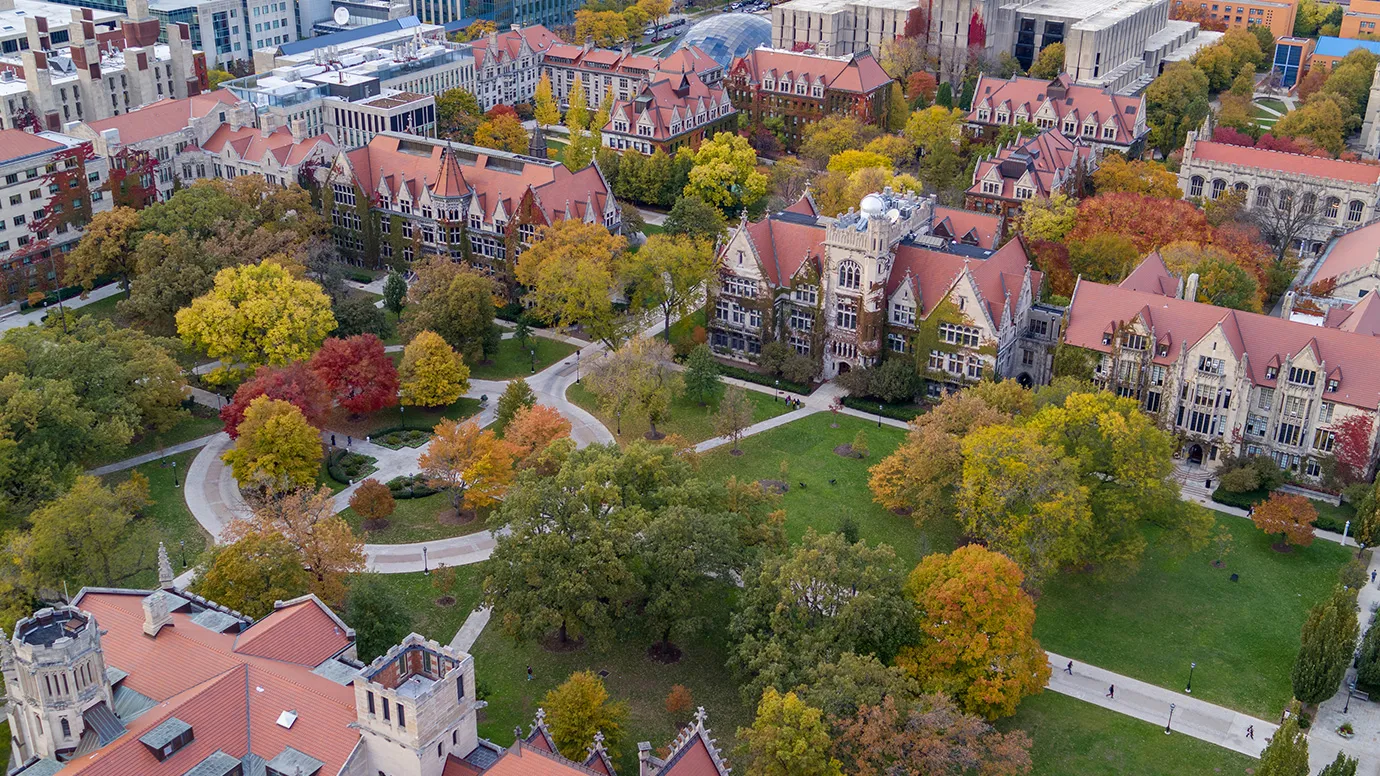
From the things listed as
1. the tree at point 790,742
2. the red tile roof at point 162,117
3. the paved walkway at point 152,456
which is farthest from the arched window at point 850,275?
the red tile roof at point 162,117

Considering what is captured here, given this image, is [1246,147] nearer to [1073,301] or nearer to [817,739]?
[1073,301]

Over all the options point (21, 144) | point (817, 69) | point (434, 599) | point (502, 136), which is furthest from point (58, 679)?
point (817, 69)

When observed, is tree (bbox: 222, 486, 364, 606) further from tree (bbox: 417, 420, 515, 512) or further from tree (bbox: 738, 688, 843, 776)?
tree (bbox: 738, 688, 843, 776)

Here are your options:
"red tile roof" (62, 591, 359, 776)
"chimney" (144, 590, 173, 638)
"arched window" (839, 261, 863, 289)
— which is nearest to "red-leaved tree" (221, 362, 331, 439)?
"red tile roof" (62, 591, 359, 776)

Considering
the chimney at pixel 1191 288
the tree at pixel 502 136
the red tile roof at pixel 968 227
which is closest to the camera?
the chimney at pixel 1191 288

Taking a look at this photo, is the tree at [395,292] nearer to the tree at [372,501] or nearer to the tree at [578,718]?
the tree at [372,501]

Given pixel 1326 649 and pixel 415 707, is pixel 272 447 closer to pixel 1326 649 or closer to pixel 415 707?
pixel 415 707

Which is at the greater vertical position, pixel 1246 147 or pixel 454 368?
pixel 1246 147

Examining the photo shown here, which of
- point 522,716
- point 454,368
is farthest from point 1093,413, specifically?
point 454,368
